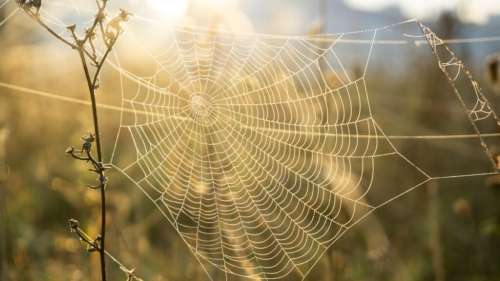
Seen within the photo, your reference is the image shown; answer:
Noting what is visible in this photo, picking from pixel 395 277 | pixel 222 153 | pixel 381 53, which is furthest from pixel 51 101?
pixel 381 53

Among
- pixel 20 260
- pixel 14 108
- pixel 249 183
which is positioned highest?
pixel 14 108

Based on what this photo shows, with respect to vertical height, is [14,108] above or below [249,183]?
above

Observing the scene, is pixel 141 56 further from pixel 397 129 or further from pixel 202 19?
pixel 202 19

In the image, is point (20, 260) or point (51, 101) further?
point (51, 101)

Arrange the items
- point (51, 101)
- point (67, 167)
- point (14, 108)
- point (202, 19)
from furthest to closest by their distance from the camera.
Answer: point (51, 101) → point (67, 167) → point (14, 108) → point (202, 19)

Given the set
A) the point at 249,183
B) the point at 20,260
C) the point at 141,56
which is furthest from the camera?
the point at 141,56

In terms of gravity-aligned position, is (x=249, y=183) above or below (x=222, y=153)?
below

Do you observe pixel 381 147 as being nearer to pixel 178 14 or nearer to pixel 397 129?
pixel 397 129

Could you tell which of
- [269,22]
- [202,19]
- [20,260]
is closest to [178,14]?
[202,19]

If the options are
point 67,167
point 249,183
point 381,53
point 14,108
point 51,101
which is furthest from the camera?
point 381,53
